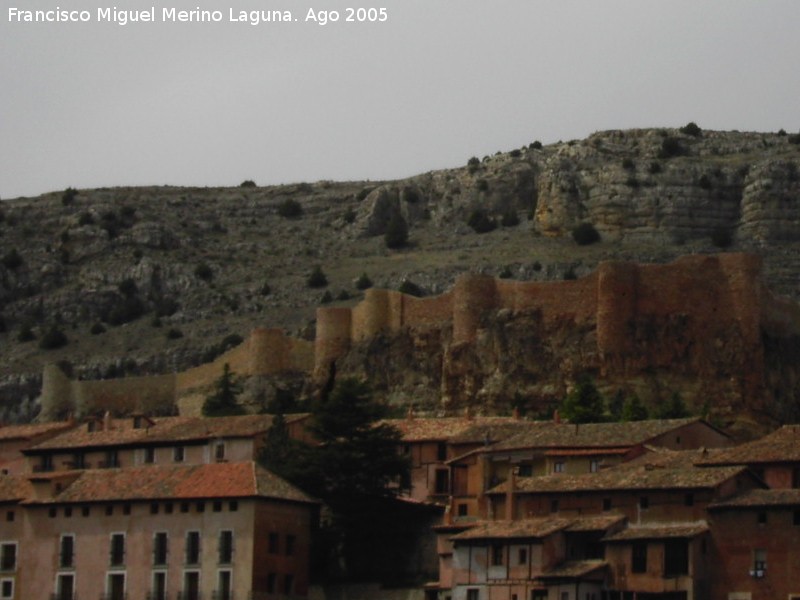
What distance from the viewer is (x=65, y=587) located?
79.6 metres

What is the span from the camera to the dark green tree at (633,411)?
297ft

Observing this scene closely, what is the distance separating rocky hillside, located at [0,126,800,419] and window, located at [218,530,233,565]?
140 ft

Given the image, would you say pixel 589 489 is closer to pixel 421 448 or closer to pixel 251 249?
pixel 421 448

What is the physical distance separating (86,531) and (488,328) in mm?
26789

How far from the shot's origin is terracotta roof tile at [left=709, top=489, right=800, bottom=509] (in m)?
68.3

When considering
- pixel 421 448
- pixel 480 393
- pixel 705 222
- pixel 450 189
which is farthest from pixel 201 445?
pixel 450 189

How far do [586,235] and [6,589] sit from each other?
50.5 meters

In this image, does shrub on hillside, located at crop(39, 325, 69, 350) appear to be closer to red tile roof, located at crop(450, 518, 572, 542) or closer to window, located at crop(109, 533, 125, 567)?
window, located at crop(109, 533, 125, 567)

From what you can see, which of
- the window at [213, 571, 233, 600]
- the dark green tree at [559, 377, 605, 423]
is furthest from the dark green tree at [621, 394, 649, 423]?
the window at [213, 571, 233, 600]

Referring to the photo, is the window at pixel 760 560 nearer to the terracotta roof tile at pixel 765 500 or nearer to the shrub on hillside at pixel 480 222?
the terracotta roof tile at pixel 765 500

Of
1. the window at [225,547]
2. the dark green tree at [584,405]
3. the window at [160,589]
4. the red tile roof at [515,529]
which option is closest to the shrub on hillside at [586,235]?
the dark green tree at [584,405]

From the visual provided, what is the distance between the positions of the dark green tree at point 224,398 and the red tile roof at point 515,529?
1198 inches

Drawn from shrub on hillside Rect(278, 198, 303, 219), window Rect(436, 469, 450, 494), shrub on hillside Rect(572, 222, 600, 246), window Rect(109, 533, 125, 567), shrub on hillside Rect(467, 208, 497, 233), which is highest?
shrub on hillside Rect(278, 198, 303, 219)

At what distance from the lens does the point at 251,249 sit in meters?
146
